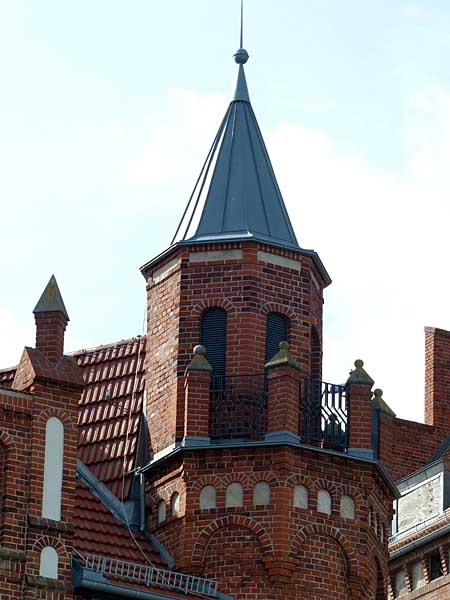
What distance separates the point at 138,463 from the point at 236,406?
226cm

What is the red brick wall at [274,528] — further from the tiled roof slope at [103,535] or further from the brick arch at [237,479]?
the tiled roof slope at [103,535]

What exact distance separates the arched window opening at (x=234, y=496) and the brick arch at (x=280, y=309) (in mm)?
3388

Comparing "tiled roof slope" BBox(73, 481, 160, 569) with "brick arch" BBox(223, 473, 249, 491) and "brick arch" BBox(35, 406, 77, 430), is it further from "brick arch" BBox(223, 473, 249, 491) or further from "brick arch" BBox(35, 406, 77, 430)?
"brick arch" BBox(35, 406, 77, 430)

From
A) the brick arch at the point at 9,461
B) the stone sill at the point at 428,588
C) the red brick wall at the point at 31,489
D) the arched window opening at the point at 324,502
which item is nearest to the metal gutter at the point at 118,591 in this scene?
the red brick wall at the point at 31,489

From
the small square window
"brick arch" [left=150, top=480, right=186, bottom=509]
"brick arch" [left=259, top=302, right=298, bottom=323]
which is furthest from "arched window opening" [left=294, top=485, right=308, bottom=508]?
the small square window

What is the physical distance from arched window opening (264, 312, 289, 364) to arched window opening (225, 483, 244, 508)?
8.81 feet

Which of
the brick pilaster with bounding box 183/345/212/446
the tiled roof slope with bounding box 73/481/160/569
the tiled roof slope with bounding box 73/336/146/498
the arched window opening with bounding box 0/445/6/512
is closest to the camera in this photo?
the arched window opening with bounding box 0/445/6/512

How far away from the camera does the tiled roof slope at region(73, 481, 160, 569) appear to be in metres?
37.7

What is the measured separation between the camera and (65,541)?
3538cm

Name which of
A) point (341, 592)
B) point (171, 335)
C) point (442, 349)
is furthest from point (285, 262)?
point (442, 349)

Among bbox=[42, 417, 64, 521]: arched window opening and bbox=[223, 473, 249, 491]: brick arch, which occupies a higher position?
bbox=[223, 473, 249, 491]: brick arch

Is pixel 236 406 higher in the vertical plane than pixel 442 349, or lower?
lower

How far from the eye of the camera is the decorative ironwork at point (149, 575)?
36.3 metres

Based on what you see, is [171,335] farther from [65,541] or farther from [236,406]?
[65,541]
